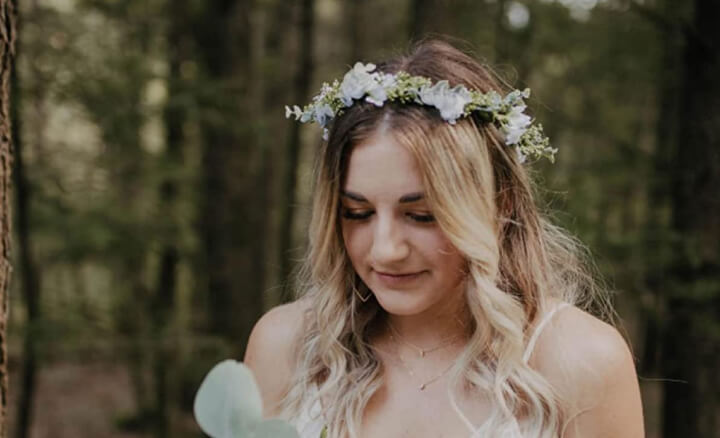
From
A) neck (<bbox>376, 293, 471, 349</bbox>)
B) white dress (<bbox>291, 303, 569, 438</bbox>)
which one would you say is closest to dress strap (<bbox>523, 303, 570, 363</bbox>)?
white dress (<bbox>291, 303, 569, 438</bbox>)

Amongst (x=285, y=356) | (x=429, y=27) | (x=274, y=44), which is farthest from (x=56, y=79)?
(x=274, y=44)

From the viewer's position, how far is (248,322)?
19.3ft

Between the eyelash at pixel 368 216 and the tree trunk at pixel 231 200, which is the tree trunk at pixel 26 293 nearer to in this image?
the tree trunk at pixel 231 200

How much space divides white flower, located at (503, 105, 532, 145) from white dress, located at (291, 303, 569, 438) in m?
0.49

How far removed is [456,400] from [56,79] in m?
3.33

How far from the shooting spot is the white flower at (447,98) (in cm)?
185

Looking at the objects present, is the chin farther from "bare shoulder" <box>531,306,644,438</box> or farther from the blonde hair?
"bare shoulder" <box>531,306,644,438</box>

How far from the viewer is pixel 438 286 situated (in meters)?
1.87

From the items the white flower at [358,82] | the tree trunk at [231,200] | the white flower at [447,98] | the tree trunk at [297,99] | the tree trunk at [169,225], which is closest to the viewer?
the white flower at [447,98]

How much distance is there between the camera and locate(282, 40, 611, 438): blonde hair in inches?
72.1

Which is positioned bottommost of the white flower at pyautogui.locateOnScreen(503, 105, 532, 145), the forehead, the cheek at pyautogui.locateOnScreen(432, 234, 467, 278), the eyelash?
the cheek at pyautogui.locateOnScreen(432, 234, 467, 278)

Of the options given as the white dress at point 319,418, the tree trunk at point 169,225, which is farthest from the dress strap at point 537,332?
the tree trunk at point 169,225

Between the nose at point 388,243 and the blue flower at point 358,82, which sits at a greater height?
the blue flower at point 358,82

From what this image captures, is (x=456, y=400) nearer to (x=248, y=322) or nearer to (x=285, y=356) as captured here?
(x=285, y=356)
